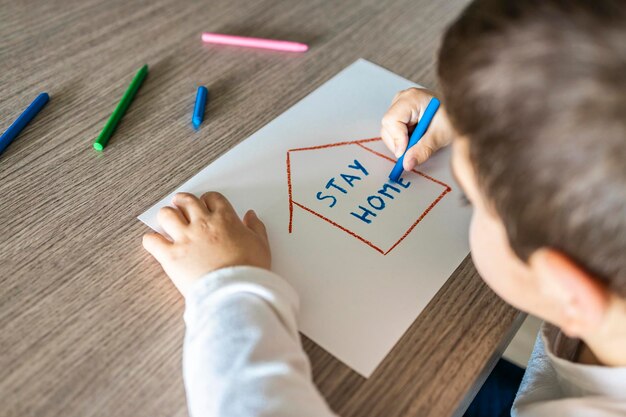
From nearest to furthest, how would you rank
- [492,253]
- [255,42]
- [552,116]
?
1. [552,116]
2. [492,253]
3. [255,42]

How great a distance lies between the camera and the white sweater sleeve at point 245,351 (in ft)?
1.37

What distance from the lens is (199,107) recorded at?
26.6 inches

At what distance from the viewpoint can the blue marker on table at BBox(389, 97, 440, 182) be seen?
2.06 feet

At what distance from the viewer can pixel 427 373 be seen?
460mm

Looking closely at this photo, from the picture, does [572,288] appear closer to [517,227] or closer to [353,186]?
[517,227]

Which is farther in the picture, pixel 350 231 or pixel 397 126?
pixel 397 126

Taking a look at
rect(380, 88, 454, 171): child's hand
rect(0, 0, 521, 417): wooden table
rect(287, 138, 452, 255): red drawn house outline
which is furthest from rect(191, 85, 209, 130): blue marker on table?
rect(380, 88, 454, 171): child's hand

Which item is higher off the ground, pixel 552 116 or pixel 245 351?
pixel 552 116

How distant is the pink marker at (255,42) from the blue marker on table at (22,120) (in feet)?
0.78

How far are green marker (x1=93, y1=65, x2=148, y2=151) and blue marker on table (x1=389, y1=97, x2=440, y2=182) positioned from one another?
32cm

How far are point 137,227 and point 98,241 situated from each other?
4cm

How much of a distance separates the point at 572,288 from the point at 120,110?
1.71 ft

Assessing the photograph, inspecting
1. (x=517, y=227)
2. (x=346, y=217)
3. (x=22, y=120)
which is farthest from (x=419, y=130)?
(x=22, y=120)

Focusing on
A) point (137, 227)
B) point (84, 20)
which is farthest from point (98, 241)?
point (84, 20)
